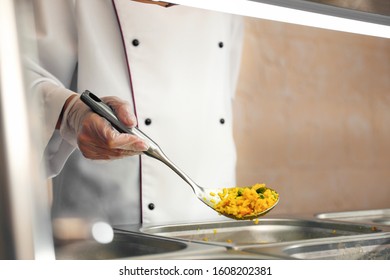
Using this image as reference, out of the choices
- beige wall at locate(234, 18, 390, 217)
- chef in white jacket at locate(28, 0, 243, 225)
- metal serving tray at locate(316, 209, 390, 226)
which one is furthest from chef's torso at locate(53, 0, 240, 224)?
beige wall at locate(234, 18, 390, 217)

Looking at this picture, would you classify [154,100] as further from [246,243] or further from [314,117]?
[314,117]

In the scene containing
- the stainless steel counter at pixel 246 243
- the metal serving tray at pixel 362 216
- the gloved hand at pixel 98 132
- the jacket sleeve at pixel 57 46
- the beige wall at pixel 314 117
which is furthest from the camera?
the beige wall at pixel 314 117

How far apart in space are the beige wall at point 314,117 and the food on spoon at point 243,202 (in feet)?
2.25

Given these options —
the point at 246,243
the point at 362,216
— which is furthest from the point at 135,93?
the point at 362,216

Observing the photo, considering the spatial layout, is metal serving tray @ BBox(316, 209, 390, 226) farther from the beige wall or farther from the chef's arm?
the chef's arm

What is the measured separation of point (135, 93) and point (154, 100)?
6 cm

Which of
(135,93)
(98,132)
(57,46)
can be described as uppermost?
(57,46)

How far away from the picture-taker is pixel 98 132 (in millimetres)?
1166

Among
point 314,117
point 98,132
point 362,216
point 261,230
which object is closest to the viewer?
point 98,132

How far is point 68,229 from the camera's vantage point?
1.35m

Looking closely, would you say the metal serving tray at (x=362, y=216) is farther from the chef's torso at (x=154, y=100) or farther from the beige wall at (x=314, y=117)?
the beige wall at (x=314, y=117)

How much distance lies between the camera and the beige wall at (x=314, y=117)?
6.47 ft

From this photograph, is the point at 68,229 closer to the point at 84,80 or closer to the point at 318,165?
the point at 84,80

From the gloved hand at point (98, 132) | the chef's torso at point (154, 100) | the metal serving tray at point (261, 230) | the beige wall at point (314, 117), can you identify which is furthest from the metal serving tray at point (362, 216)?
the gloved hand at point (98, 132)
